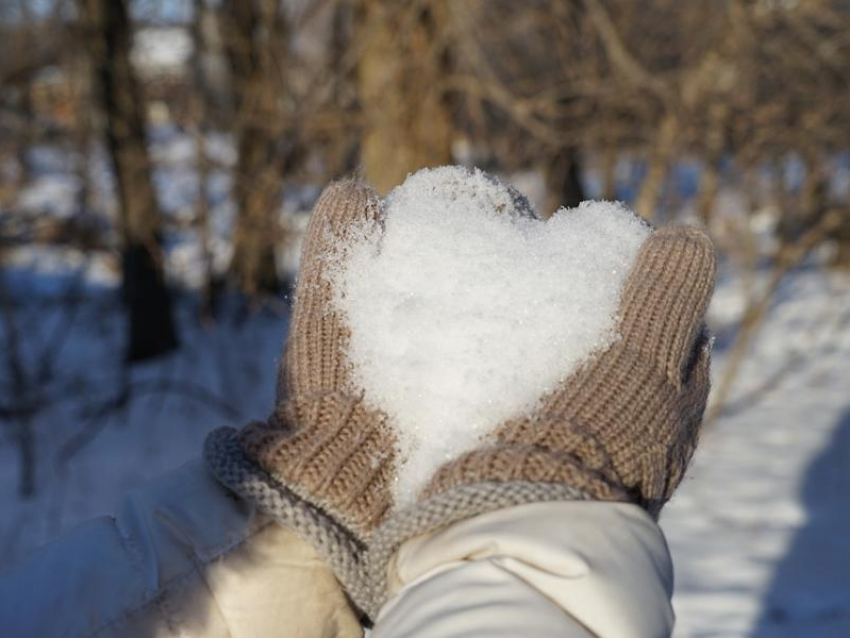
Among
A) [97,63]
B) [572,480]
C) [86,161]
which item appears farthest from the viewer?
[86,161]

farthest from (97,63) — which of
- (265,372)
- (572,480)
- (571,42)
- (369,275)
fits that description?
(572,480)

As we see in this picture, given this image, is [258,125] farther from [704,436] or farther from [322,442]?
[322,442]

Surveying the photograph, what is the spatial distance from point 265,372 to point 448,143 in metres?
3.01

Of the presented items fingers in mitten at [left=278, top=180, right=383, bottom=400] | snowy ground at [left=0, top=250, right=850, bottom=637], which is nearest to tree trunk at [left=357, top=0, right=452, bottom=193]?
snowy ground at [left=0, top=250, right=850, bottom=637]

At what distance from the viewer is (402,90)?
390cm

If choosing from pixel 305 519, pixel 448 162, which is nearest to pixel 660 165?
pixel 448 162

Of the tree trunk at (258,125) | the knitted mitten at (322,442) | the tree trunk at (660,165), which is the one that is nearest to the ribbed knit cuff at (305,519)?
the knitted mitten at (322,442)

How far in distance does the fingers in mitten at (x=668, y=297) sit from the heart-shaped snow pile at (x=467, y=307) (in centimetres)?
3

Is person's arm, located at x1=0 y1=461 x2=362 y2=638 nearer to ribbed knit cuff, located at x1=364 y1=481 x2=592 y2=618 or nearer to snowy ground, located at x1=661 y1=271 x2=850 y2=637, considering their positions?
ribbed knit cuff, located at x1=364 y1=481 x2=592 y2=618

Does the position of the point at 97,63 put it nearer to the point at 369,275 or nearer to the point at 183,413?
the point at 183,413

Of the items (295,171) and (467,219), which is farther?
(295,171)

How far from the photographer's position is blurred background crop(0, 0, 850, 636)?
12.8 feet

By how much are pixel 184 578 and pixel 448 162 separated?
115 inches

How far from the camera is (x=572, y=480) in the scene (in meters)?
0.94
